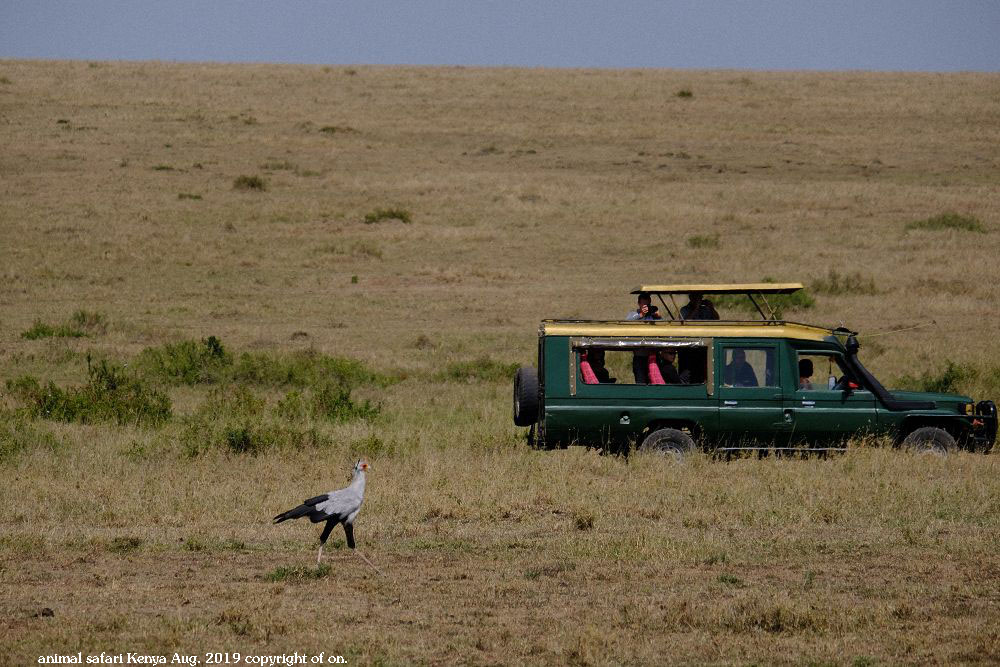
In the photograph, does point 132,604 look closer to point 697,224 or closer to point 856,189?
point 697,224

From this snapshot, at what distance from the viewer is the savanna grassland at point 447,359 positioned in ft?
27.0

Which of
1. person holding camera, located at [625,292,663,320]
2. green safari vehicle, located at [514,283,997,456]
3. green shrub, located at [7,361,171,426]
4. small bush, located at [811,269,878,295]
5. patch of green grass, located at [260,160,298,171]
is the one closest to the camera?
green safari vehicle, located at [514,283,997,456]

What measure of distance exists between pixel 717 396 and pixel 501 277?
693 inches

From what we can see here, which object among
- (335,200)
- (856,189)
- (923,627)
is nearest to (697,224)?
(856,189)

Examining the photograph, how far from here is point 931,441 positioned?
13.4m

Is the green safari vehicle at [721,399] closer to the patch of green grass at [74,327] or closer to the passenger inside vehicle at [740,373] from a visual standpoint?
the passenger inside vehicle at [740,373]

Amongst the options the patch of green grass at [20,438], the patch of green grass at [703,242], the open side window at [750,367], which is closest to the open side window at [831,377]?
the open side window at [750,367]

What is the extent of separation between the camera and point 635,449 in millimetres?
13281

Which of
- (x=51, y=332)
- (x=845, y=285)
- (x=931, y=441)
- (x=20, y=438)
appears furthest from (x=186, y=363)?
(x=845, y=285)

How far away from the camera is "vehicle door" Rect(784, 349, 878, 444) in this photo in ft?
43.3

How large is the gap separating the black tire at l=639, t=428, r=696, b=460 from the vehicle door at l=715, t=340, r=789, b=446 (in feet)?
1.34

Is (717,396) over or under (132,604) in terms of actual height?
over

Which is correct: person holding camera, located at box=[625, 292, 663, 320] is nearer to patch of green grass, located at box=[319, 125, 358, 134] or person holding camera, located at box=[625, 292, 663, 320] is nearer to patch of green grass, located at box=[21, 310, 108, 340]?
patch of green grass, located at box=[21, 310, 108, 340]

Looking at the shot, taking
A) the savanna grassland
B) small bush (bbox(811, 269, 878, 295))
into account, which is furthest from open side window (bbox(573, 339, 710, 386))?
small bush (bbox(811, 269, 878, 295))
